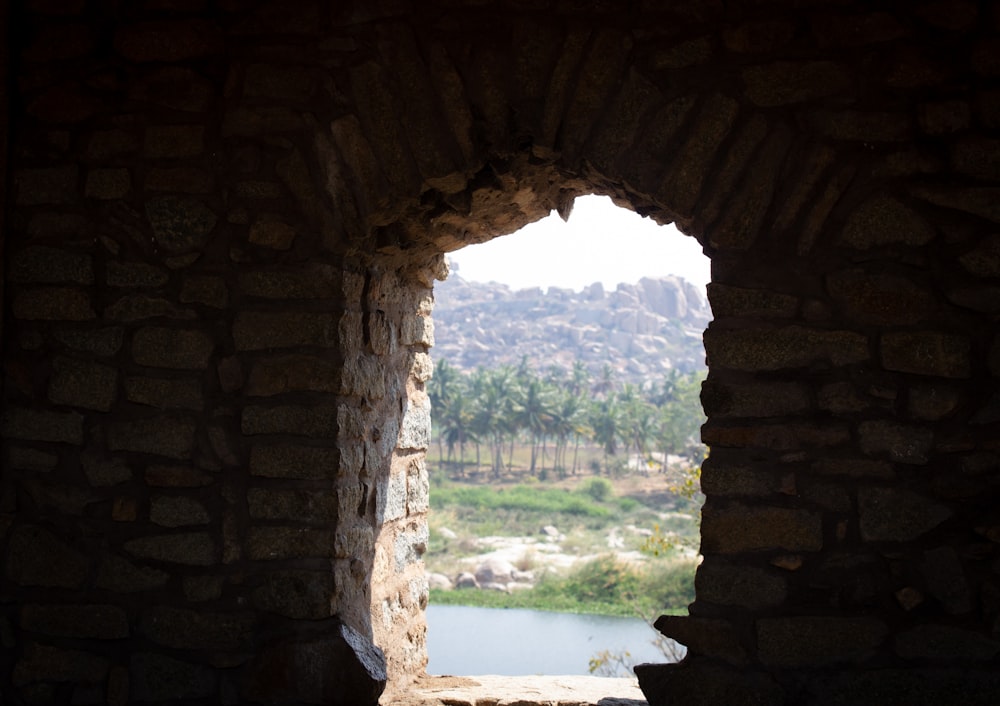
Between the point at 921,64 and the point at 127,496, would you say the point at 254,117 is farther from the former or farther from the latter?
the point at 921,64

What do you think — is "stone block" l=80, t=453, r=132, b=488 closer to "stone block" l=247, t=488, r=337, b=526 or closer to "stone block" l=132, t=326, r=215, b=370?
"stone block" l=132, t=326, r=215, b=370

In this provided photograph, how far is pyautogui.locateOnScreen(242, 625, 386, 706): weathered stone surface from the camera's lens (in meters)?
2.71

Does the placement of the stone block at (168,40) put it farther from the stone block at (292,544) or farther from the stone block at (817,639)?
the stone block at (817,639)

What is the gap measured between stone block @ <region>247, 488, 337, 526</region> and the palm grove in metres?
38.0

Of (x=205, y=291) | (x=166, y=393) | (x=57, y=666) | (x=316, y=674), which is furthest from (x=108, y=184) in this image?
(x=316, y=674)

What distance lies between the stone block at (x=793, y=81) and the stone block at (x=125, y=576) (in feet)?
7.54

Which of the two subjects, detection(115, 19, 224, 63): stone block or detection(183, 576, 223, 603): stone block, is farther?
detection(115, 19, 224, 63): stone block

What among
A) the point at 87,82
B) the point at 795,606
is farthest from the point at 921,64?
the point at 87,82

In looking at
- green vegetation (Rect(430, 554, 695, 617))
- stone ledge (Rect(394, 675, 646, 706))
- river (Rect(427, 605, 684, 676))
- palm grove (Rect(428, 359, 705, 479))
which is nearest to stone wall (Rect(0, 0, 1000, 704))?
stone ledge (Rect(394, 675, 646, 706))

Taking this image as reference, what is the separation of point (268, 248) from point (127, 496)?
0.90 m

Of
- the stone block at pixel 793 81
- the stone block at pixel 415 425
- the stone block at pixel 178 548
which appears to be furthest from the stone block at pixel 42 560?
the stone block at pixel 793 81

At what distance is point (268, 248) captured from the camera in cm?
286

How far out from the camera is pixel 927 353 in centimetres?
250

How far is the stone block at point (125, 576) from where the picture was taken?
2.84m
